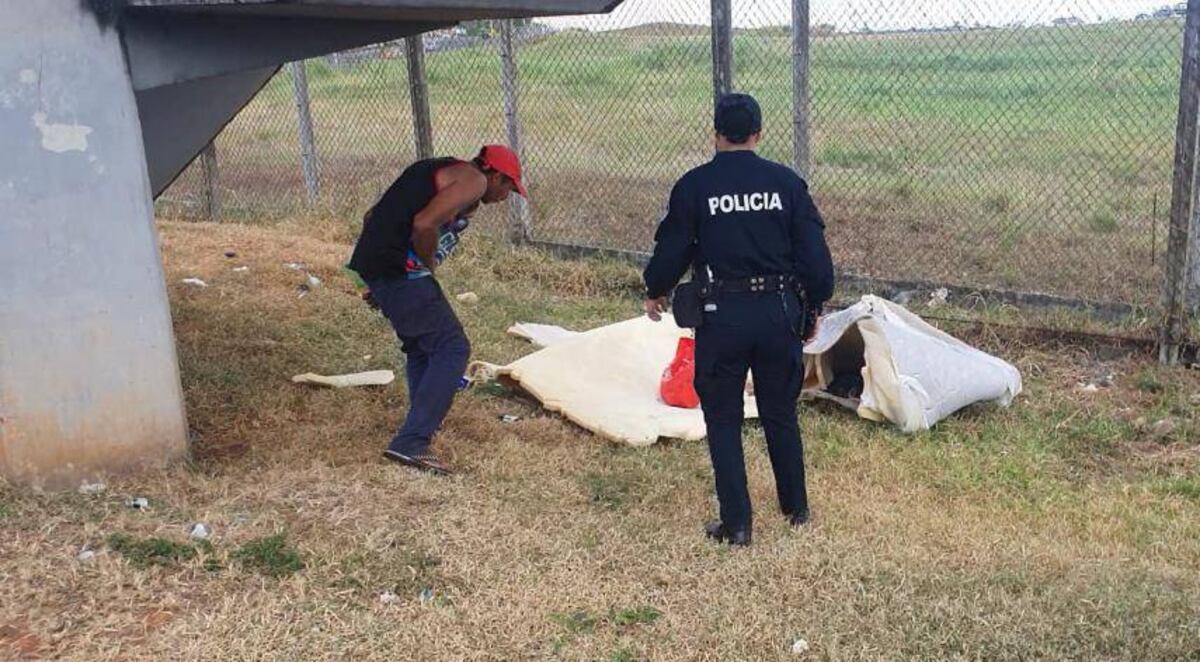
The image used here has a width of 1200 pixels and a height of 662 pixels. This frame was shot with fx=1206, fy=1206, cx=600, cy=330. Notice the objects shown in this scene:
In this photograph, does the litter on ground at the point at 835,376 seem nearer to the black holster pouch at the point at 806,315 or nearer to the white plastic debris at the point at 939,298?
the white plastic debris at the point at 939,298

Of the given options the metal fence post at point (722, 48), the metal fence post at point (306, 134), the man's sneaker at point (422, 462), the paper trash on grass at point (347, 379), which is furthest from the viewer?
the metal fence post at point (306, 134)

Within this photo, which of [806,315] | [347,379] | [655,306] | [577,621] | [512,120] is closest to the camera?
[577,621]

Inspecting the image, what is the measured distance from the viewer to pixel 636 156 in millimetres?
9031

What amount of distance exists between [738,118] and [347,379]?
121 inches

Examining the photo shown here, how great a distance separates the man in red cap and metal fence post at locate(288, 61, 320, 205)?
552 cm

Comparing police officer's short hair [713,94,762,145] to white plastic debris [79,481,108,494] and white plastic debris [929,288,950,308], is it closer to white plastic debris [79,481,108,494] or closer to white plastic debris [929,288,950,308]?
white plastic debris [79,481,108,494]

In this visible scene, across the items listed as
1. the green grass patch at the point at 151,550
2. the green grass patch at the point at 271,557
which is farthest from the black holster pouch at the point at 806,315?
the green grass patch at the point at 151,550

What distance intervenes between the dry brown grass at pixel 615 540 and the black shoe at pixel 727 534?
78 mm

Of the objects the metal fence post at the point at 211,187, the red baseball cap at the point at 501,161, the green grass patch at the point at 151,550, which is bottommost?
the green grass patch at the point at 151,550

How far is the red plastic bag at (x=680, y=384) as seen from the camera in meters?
6.11

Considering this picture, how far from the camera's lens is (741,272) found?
416 cm

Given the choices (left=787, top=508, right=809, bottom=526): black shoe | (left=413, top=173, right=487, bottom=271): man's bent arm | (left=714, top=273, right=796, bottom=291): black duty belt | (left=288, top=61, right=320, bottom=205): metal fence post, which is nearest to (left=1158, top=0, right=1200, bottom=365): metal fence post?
(left=787, top=508, right=809, bottom=526): black shoe

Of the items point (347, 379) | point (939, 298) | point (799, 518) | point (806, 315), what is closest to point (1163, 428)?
point (939, 298)

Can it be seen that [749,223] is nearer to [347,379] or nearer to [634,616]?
[634,616]
